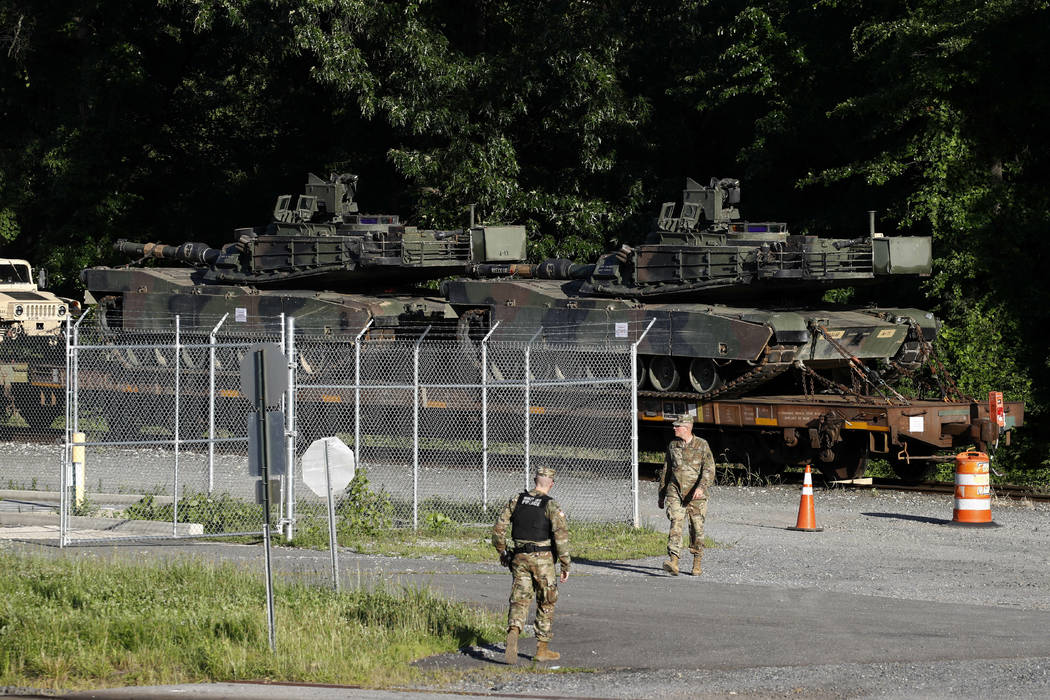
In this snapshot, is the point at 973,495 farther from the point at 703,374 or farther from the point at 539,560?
the point at 539,560

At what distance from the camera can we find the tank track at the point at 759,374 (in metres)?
20.7

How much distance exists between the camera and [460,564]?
48.7 feet

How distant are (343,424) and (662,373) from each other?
518 cm

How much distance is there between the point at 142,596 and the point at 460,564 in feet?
11.9

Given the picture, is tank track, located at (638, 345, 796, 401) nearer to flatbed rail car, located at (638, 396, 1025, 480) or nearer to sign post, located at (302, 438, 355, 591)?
flatbed rail car, located at (638, 396, 1025, 480)

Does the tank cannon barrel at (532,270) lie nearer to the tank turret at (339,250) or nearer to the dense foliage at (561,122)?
the tank turret at (339,250)

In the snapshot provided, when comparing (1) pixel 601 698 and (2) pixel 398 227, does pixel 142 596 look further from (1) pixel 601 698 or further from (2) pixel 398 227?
(2) pixel 398 227

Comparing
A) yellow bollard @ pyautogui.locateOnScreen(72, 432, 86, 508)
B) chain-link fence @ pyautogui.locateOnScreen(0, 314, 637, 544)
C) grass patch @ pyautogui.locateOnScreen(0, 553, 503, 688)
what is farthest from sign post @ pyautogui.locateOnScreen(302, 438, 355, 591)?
yellow bollard @ pyautogui.locateOnScreen(72, 432, 86, 508)

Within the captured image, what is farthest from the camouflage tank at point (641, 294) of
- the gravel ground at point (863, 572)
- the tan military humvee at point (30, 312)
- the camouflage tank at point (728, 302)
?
the gravel ground at point (863, 572)

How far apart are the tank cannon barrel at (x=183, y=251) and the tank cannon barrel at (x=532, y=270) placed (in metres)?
5.32

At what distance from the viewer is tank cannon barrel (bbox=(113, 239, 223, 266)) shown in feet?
92.2

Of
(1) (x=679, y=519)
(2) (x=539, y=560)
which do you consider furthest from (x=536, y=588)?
(1) (x=679, y=519)

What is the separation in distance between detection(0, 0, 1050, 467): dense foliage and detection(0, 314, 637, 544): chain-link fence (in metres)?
7.19

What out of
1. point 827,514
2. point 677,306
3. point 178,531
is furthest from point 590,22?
point 178,531
